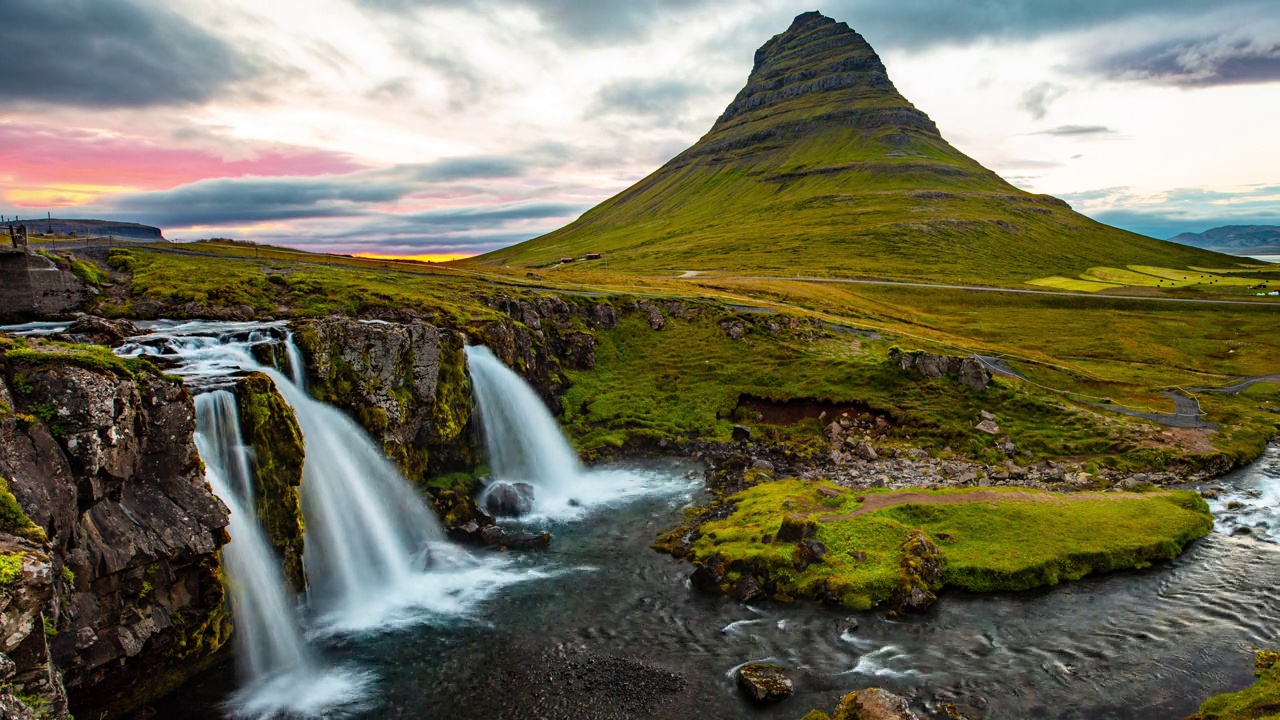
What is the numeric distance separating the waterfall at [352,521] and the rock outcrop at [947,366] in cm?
4247

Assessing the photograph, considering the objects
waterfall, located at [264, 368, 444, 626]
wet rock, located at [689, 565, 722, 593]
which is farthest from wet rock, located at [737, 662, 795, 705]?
waterfall, located at [264, 368, 444, 626]

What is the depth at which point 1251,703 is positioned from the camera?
18328mm

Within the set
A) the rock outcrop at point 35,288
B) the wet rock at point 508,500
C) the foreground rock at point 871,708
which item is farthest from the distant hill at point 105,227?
the foreground rock at point 871,708

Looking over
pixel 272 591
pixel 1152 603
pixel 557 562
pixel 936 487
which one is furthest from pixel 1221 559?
pixel 272 591

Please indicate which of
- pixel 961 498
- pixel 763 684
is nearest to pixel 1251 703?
pixel 763 684

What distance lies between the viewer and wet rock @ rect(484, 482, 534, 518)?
3950 cm

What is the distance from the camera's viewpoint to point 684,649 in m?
24.5

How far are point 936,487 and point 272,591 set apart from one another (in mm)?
35828

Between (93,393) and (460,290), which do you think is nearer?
(93,393)

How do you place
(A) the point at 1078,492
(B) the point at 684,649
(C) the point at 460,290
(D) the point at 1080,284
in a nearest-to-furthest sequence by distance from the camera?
(B) the point at 684,649 < (A) the point at 1078,492 < (C) the point at 460,290 < (D) the point at 1080,284

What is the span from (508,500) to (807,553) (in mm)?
19256

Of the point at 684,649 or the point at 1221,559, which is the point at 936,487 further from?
the point at 684,649

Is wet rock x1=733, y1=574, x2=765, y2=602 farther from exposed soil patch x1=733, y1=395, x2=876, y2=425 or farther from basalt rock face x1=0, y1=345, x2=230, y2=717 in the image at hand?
exposed soil patch x1=733, y1=395, x2=876, y2=425

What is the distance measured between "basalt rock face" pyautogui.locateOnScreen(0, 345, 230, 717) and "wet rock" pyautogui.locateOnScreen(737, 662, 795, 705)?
1900 cm
